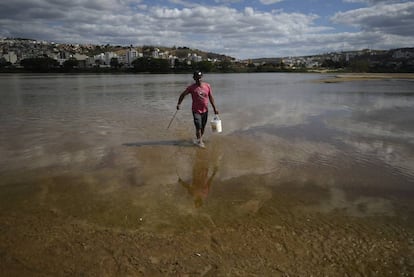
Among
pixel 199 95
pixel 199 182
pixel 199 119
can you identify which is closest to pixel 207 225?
pixel 199 182

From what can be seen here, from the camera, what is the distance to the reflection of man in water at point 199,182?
520cm

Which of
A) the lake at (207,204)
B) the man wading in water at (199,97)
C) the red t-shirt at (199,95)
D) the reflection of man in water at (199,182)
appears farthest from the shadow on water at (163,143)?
the reflection of man in water at (199,182)

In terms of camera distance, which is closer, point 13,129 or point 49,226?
point 49,226

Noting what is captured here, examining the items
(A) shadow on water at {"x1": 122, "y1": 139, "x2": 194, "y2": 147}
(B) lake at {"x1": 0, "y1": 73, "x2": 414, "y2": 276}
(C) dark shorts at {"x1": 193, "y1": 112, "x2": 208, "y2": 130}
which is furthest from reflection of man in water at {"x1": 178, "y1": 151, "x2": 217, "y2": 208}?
(A) shadow on water at {"x1": 122, "y1": 139, "x2": 194, "y2": 147}

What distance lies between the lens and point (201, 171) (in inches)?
255

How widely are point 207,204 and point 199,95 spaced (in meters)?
4.02

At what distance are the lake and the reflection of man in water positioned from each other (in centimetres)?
2

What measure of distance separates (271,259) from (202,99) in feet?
17.7

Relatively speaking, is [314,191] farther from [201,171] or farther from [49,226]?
[49,226]

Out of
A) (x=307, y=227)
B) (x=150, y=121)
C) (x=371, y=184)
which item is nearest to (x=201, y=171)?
(x=307, y=227)

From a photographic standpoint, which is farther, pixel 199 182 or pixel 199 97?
pixel 199 97

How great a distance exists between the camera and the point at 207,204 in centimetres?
486

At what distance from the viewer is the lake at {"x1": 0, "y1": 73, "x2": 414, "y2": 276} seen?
137 inches

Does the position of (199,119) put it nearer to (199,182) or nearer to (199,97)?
(199,97)
